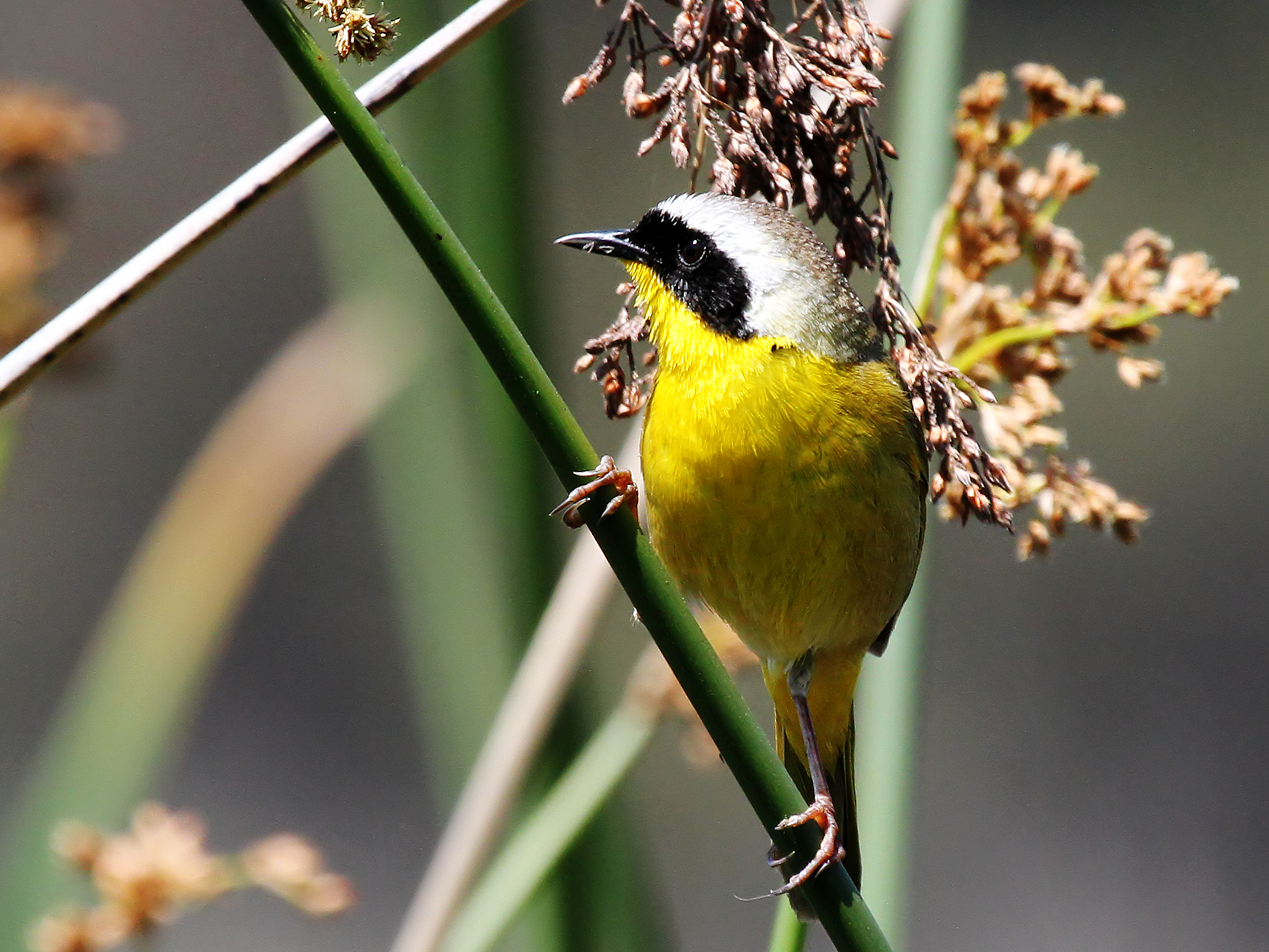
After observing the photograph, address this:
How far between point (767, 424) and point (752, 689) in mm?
2372

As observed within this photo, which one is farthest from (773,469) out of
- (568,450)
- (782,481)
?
(568,450)

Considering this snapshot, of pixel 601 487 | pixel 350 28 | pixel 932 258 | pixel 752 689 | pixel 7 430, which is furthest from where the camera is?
pixel 752 689

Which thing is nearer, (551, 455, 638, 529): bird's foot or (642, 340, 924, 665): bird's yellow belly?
(551, 455, 638, 529): bird's foot

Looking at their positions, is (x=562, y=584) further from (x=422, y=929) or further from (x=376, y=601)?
(x=376, y=601)

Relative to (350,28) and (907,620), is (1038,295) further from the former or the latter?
(350,28)

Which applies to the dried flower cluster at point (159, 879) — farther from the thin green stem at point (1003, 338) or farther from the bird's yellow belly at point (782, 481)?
the thin green stem at point (1003, 338)

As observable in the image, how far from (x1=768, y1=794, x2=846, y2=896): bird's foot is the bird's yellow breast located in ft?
0.84

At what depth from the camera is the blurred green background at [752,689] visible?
4.62m

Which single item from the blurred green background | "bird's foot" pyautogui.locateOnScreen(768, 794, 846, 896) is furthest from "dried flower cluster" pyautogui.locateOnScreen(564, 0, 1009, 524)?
the blurred green background

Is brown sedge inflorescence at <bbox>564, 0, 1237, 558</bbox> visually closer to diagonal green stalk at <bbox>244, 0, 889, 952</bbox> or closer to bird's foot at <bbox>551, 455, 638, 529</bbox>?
bird's foot at <bbox>551, 455, 638, 529</bbox>

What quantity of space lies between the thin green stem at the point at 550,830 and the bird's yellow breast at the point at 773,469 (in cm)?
22

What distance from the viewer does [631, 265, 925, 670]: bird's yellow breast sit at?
5.14ft

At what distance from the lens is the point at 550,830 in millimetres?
1517

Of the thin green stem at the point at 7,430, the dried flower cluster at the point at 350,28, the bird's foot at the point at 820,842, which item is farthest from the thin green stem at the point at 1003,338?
the thin green stem at the point at 7,430
